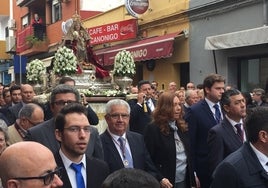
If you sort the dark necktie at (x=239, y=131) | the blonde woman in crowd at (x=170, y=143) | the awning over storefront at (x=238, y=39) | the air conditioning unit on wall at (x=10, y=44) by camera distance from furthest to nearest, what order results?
the air conditioning unit on wall at (x=10, y=44)
the awning over storefront at (x=238, y=39)
the blonde woman in crowd at (x=170, y=143)
the dark necktie at (x=239, y=131)

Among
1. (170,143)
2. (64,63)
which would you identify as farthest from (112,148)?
(64,63)

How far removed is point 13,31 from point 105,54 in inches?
727

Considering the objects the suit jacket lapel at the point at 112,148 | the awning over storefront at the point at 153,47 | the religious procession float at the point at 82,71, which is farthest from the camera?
the awning over storefront at the point at 153,47

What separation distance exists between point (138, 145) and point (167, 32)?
12.6 metres

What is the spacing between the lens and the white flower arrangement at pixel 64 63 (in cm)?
988

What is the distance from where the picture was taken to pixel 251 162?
3.46 meters

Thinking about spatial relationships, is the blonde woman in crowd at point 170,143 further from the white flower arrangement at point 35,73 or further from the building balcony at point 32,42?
the building balcony at point 32,42

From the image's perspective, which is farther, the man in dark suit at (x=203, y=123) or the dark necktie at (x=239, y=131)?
the man in dark suit at (x=203, y=123)

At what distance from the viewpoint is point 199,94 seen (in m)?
9.00

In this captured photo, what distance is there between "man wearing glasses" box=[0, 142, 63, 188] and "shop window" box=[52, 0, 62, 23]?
25681 millimetres

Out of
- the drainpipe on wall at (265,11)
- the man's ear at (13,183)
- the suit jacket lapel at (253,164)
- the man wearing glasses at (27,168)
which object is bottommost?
the suit jacket lapel at (253,164)

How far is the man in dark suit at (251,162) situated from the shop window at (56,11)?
24.8 meters

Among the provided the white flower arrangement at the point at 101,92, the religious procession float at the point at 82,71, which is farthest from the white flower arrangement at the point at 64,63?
the white flower arrangement at the point at 101,92

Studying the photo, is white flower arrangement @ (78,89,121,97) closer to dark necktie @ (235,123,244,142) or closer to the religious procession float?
the religious procession float
